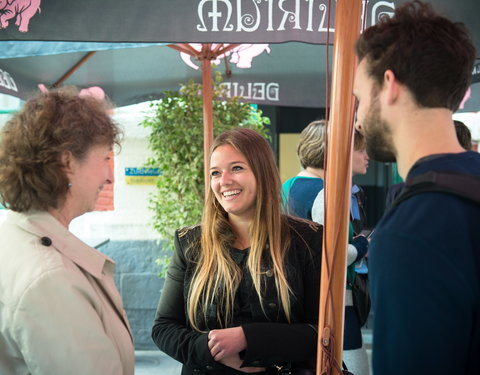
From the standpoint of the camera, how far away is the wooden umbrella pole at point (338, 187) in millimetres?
1497

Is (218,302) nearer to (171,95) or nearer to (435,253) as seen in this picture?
(435,253)

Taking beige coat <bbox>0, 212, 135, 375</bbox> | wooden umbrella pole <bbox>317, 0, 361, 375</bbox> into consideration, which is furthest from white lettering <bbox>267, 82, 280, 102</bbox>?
beige coat <bbox>0, 212, 135, 375</bbox>

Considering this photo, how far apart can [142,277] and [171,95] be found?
A: 7.08 ft

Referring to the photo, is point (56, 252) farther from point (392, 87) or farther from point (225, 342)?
point (392, 87)

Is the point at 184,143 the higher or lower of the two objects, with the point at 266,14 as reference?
lower

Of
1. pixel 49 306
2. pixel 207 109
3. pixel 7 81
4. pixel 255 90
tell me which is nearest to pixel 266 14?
pixel 49 306

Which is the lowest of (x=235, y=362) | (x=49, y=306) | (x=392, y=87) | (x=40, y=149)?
(x=235, y=362)

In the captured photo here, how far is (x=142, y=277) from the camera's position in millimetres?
5492

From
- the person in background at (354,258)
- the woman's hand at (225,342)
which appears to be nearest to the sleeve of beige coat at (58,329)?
the woman's hand at (225,342)

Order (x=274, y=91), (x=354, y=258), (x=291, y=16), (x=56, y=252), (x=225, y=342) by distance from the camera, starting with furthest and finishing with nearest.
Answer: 1. (x=274, y=91)
2. (x=354, y=258)
3. (x=291, y=16)
4. (x=225, y=342)
5. (x=56, y=252)

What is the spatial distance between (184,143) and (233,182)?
256cm

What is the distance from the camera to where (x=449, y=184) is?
95cm

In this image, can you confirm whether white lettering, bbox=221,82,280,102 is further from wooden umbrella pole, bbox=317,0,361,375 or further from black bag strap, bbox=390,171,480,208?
black bag strap, bbox=390,171,480,208

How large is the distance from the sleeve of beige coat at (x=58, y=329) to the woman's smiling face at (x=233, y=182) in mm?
928
